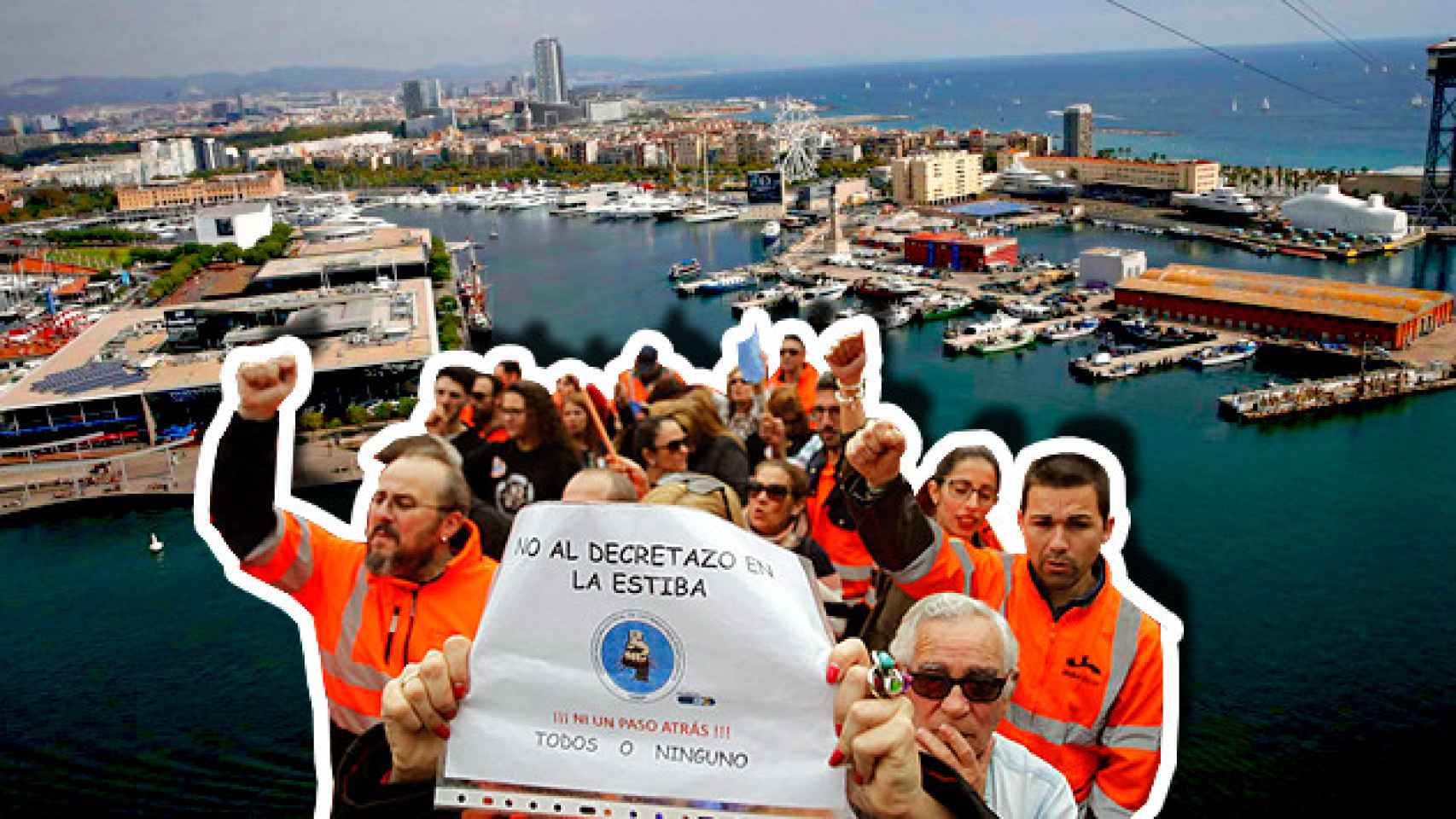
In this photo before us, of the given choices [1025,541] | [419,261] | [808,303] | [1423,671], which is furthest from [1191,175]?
[1025,541]

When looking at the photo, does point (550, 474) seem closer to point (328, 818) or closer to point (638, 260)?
point (328, 818)

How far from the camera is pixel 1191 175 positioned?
27000mm

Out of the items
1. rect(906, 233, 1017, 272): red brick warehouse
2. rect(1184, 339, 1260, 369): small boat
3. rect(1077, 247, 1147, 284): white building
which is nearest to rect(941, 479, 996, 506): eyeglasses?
rect(1184, 339, 1260, 369): small boat

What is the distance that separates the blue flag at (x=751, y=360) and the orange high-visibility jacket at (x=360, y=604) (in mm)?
565

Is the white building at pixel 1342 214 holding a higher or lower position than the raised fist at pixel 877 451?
lower

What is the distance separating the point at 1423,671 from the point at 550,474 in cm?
696

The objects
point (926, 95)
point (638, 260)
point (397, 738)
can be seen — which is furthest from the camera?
point (926, 95)

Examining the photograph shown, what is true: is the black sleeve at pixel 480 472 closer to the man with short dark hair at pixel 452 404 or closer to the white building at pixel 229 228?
the man with short dark hair at pixel 452 404

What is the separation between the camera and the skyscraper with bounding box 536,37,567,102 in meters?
65.2

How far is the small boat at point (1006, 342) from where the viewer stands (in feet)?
50.5

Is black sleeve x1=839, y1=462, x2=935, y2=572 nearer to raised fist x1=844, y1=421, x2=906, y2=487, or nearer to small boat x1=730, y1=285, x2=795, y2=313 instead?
raised fist x1=844, y1=421, x2=906, y2=487

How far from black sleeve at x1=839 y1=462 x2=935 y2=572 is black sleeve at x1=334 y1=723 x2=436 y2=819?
2.16ft

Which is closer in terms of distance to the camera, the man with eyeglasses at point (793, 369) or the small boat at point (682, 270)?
the man with eyeglasses at point (793, 369)

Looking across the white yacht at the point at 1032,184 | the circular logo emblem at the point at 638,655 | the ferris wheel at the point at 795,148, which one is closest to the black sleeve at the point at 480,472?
the circular logo emblem at the point at 638,655
